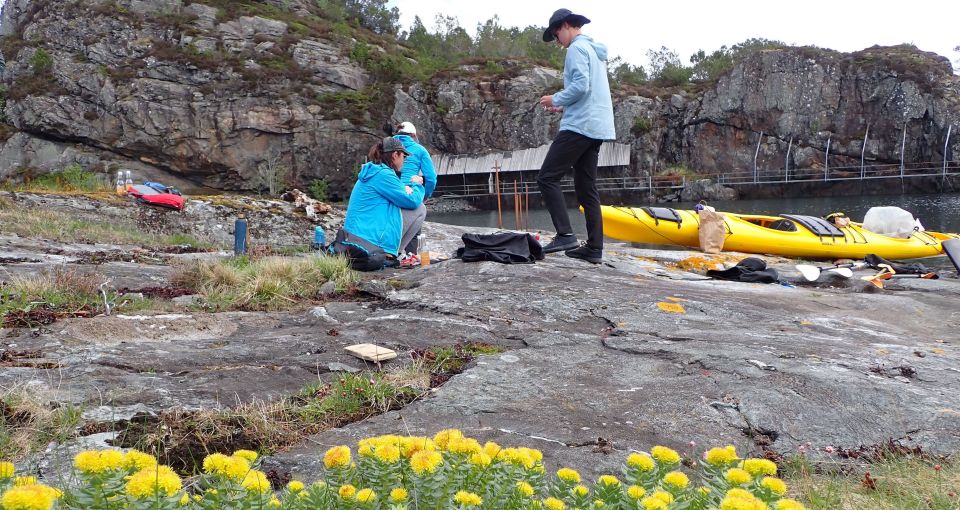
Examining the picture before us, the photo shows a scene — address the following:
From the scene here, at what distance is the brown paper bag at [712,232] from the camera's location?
10.1 metres

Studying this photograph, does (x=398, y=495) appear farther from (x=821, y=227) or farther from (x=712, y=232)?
(x=821, y=227)

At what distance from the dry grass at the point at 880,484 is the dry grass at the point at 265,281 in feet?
9.79

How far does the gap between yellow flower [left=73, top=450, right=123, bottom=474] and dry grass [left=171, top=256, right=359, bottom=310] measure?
9.90 ft

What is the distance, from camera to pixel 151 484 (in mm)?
837

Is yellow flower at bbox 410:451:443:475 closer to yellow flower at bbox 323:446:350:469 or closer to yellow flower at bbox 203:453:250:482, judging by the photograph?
yellow flower at bbox 323:446:350:469

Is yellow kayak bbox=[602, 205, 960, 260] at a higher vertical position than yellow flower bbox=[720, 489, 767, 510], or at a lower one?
lower

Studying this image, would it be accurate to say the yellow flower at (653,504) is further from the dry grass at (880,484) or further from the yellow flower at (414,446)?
the dry grass at (880,484)

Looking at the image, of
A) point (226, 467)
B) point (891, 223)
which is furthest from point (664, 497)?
point (891, 223)

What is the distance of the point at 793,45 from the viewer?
39.6 meters

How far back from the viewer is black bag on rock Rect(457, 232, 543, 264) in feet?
16.8

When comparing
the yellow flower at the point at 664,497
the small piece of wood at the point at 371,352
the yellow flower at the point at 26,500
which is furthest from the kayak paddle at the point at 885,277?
the yellow flower at the point at 26,500

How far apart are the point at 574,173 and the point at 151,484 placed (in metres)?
4.86

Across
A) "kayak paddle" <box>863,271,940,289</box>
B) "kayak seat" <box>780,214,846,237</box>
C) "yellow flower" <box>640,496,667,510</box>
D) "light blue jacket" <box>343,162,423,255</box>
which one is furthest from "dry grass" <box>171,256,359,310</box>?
"kayak seat" <box>780,214,846,237</box>

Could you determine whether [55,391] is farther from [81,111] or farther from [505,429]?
[81,111]
